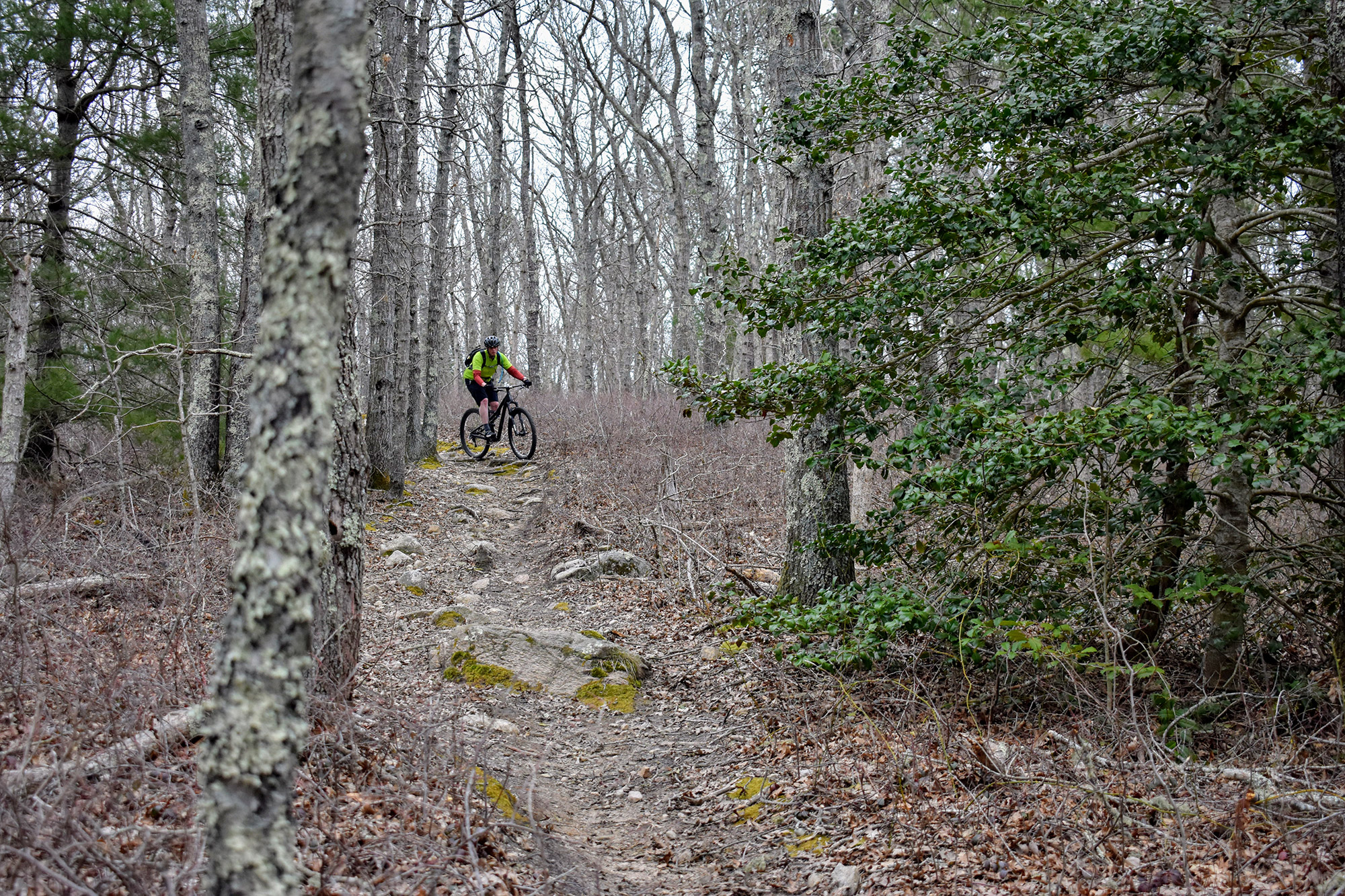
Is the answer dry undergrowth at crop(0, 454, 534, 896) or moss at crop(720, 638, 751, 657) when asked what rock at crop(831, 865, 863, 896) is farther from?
moss at crop(720, 638, 751, 657)

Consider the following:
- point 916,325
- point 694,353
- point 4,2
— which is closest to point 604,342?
point 694,353

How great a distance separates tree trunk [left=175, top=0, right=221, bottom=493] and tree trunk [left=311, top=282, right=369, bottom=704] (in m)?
5.02

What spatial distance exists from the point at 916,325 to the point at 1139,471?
1.63 metres

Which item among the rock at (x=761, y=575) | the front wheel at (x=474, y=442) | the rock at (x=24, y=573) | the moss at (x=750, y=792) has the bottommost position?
the moss at (x=750, y=792)

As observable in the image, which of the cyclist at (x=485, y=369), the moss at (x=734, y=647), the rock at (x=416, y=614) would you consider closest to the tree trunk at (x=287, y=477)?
the moss at (x=734, y=647)

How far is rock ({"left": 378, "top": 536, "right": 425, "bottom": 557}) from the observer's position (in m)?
8.92

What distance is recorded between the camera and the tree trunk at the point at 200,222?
27.4 ft

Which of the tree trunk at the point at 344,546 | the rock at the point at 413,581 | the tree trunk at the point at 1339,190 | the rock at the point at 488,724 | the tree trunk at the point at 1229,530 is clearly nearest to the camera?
the tree trunk at the point at 1339,190

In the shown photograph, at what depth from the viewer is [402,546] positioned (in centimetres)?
909

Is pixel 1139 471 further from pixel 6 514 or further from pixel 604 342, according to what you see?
pixel 604 342

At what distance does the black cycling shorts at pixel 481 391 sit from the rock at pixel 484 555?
404 centimetres

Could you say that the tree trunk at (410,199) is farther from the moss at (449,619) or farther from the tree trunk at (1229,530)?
the tree trunk at (1229,530)

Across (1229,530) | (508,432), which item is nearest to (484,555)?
(508,432)

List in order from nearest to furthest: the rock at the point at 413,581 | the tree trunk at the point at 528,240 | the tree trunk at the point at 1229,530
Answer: the tree trunk at the point at 1229,530, the rock at the point at 413,581, the tree trunk at the point at 528,240
